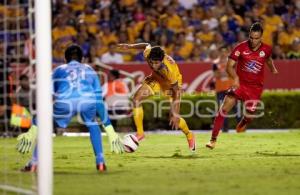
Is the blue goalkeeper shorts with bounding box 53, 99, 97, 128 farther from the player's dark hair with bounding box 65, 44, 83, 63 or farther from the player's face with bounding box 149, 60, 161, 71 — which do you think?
the player's face with bounding box 149, 60, 161, 71

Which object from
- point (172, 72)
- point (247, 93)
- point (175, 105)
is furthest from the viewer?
point (247, 93)

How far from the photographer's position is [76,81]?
39.0ft

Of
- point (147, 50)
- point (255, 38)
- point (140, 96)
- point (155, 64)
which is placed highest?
point (255, 38)

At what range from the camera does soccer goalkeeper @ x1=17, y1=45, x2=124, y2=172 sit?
1184 cm

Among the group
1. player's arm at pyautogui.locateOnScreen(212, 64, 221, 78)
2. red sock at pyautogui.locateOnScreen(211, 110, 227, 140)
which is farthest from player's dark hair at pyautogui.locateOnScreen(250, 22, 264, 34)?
player's arm at pyautogui.locateOnScreen(212, 64, 221, 78)

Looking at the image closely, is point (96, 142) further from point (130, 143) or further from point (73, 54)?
point (130, 143)

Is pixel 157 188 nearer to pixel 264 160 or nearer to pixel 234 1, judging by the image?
pixel 264 160

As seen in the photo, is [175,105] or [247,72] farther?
[247,72]

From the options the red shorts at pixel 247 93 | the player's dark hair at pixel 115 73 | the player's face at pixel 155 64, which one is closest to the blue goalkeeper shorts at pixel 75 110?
the player's face at pixel 155 64

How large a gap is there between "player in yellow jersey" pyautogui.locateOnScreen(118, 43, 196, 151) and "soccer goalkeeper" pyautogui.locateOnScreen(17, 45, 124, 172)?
2746 millimetres

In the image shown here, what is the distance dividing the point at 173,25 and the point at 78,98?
14.2m

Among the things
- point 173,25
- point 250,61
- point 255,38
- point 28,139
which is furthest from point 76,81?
point 173,25

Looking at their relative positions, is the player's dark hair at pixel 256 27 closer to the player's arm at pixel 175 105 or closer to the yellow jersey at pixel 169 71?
the yellow jersey at pixel 169 71

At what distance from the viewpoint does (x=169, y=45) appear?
81.7ft
